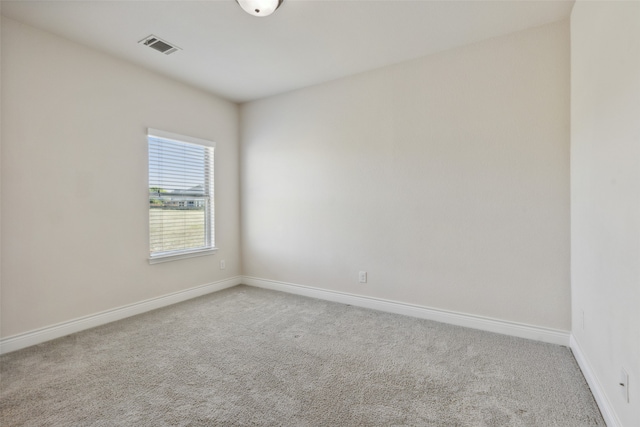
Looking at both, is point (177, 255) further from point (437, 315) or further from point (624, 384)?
point (624, 384)

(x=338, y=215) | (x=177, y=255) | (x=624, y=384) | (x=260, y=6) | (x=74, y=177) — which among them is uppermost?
(x=260, y=6)

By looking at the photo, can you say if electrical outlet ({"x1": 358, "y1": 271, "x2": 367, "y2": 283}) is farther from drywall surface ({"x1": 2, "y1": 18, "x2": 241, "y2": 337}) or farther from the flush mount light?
the flush mount light

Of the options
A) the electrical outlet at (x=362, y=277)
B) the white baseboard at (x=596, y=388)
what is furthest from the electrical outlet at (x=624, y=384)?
the electrical outlet at (x=362, y=277)

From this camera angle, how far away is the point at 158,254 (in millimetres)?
3406

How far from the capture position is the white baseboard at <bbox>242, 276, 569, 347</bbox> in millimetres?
2476

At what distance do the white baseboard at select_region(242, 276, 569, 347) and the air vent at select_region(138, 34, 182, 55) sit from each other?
9.71 feet

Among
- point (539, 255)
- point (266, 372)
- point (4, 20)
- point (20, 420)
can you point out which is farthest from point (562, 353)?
point (4, 20)

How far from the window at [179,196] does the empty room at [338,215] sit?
3cm

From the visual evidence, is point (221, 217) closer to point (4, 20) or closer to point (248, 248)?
point (248, 248)

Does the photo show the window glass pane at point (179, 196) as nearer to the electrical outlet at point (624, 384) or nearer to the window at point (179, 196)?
the window at point (179, 196)

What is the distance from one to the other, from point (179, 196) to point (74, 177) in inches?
42.3

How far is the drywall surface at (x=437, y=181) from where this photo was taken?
2.48m

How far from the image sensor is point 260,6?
2.14 m

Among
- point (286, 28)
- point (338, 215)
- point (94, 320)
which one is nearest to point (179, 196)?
point (94, 320)
